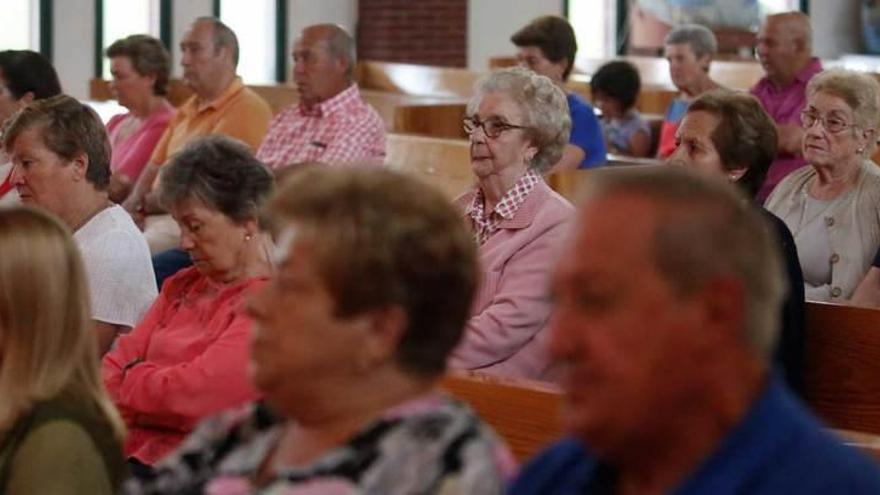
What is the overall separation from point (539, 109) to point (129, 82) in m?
3.18

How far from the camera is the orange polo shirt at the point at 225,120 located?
6621 mm

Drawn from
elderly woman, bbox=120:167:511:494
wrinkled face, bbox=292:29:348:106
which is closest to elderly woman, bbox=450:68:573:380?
elderly woman, bbox=120:167:511:494

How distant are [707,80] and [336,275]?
261 inches

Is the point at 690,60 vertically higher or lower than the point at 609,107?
higher

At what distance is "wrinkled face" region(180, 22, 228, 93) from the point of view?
675 cm

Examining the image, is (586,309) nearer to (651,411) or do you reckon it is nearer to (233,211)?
(651,411)

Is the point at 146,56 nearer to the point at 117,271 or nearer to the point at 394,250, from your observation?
the point at 117,271

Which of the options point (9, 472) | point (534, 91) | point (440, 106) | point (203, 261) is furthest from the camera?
point (440, 106)

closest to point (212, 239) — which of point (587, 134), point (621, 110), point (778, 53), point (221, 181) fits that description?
point (221, 181)

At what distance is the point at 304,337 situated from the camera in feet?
6.28

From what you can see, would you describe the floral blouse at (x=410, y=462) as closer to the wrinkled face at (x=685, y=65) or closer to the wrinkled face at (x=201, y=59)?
the wrinkled face at (x=201, y=59)

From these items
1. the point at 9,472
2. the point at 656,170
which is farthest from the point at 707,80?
the point at 656,170

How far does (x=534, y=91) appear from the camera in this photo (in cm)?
421

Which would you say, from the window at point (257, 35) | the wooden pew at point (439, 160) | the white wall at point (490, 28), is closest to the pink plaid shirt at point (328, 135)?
the wooden pew at point (439, 160)
